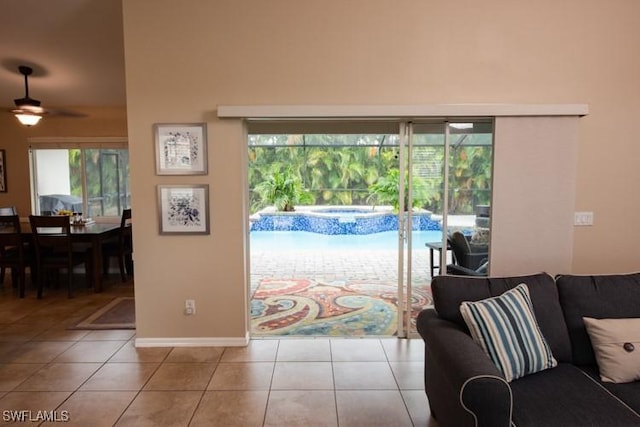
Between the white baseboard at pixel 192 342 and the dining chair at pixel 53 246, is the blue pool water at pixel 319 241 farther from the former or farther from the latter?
the white baseboard at pixel 192 342

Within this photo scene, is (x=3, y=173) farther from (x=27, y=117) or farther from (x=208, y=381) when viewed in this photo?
(x=208, y=381)

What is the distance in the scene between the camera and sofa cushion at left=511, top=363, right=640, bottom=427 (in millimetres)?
1590

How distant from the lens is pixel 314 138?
11.2 metres

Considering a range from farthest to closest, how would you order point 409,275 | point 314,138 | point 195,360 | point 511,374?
point 314,138, point 409,275, point 195,360, point 511,374

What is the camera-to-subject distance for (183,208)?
3248 millimetres

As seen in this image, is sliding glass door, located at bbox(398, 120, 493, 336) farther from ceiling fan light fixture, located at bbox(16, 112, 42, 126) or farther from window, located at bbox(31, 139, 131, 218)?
window, located at bbox(31, 139, 131, 218)

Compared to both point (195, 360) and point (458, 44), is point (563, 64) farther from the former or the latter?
point (195, 360)

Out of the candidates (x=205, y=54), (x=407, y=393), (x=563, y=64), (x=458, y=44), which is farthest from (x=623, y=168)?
(x=205, y=54)

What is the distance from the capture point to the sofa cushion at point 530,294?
7.01 ft

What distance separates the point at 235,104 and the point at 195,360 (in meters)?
2.12

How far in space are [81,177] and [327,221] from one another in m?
5.66

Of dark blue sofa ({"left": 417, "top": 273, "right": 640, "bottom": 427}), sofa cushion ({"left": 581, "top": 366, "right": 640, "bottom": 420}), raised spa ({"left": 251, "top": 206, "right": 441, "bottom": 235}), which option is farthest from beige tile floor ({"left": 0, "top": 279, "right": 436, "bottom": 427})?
raised spa ({"left": 251, "top": 206, "right": 441, "bottom": 235})

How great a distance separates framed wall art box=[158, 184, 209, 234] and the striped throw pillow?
220cm

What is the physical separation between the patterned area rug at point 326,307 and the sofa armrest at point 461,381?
1.43 meters
